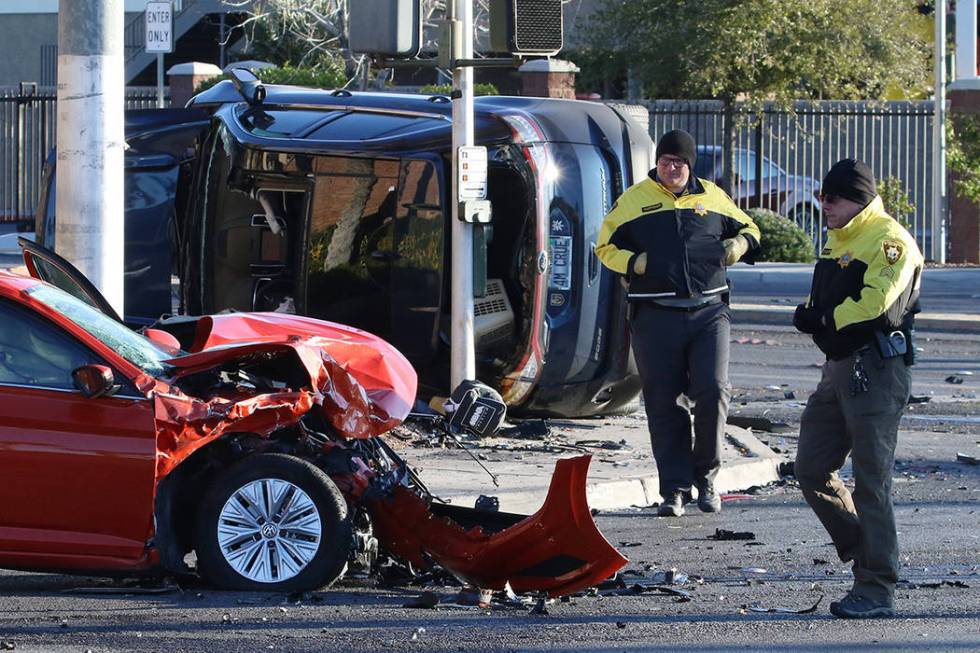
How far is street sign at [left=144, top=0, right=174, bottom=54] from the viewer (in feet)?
66.4

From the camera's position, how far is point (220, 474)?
688cm

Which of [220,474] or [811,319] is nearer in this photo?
[811,319]

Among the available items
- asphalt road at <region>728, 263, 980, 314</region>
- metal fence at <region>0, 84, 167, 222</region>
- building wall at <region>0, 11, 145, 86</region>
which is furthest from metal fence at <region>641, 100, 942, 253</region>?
building wall at <region>0, 11, 145, 86</region>

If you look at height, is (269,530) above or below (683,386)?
below

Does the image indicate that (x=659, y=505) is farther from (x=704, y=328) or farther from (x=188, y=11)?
(x=188, y=11)

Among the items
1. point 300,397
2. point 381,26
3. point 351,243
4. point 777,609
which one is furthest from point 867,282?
point 351,243

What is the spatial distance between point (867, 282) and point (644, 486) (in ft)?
10.8

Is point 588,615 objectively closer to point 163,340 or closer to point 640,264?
point 163,340

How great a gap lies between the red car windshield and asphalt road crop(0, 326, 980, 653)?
38.5 inches

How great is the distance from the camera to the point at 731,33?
24125 mm

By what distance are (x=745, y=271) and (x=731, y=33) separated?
179 inches

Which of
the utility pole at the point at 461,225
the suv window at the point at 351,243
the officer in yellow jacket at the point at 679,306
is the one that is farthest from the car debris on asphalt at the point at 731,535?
the suv window at the point at 351,243

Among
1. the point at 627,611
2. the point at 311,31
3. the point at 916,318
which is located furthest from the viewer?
the point at 311,31


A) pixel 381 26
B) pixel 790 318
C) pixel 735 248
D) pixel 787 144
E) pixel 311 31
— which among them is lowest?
pixel 790 318
